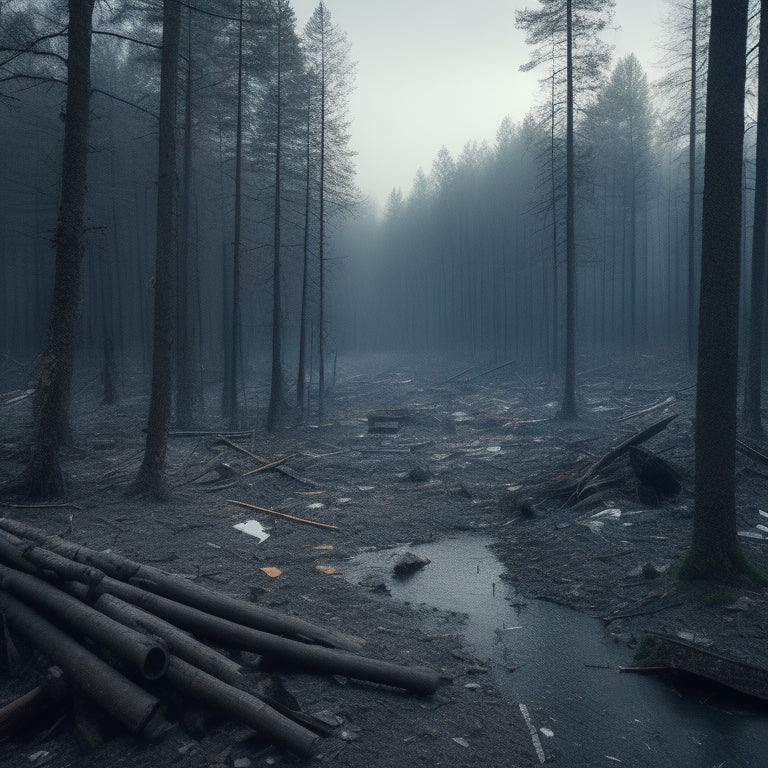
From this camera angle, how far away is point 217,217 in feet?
106

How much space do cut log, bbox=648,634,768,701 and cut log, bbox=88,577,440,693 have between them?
7.12ft

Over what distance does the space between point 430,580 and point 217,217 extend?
29261mm

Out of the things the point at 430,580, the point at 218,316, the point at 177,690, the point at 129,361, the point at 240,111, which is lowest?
the point at 430,580

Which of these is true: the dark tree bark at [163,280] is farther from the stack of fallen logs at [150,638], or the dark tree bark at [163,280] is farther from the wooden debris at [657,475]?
the wooden debris at [657,475]

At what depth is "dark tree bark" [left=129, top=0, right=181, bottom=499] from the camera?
10.4 meters

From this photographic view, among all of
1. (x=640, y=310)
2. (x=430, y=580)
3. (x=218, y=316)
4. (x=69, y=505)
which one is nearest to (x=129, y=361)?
(x=218, y=316)

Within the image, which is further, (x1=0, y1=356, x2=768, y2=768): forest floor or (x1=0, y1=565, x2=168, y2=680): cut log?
(x1=0, y1=356, x2=768, y2=768): forest floor

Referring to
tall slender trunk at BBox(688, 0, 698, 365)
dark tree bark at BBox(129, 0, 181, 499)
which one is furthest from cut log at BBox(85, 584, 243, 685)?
tall slender trunk at BBox(688, 0, 698, 365)

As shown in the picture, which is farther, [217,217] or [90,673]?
[217,217]

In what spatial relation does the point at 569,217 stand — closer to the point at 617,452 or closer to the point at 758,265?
the point at 758,265

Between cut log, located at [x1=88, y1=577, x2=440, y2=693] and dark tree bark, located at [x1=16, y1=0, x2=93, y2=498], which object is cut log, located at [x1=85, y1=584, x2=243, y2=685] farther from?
dark tree bark, located at [x1=16, y1=0, x2=93, y2=498]

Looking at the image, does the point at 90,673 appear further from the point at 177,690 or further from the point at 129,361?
the point at 129,361

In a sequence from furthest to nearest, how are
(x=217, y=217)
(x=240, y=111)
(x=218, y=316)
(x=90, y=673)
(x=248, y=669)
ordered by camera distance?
(x=218, y=316) < (x=217, y=217) < (x=240, y=111) < (x=248, y=669) < (x=90, y=673)

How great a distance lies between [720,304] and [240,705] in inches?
240
